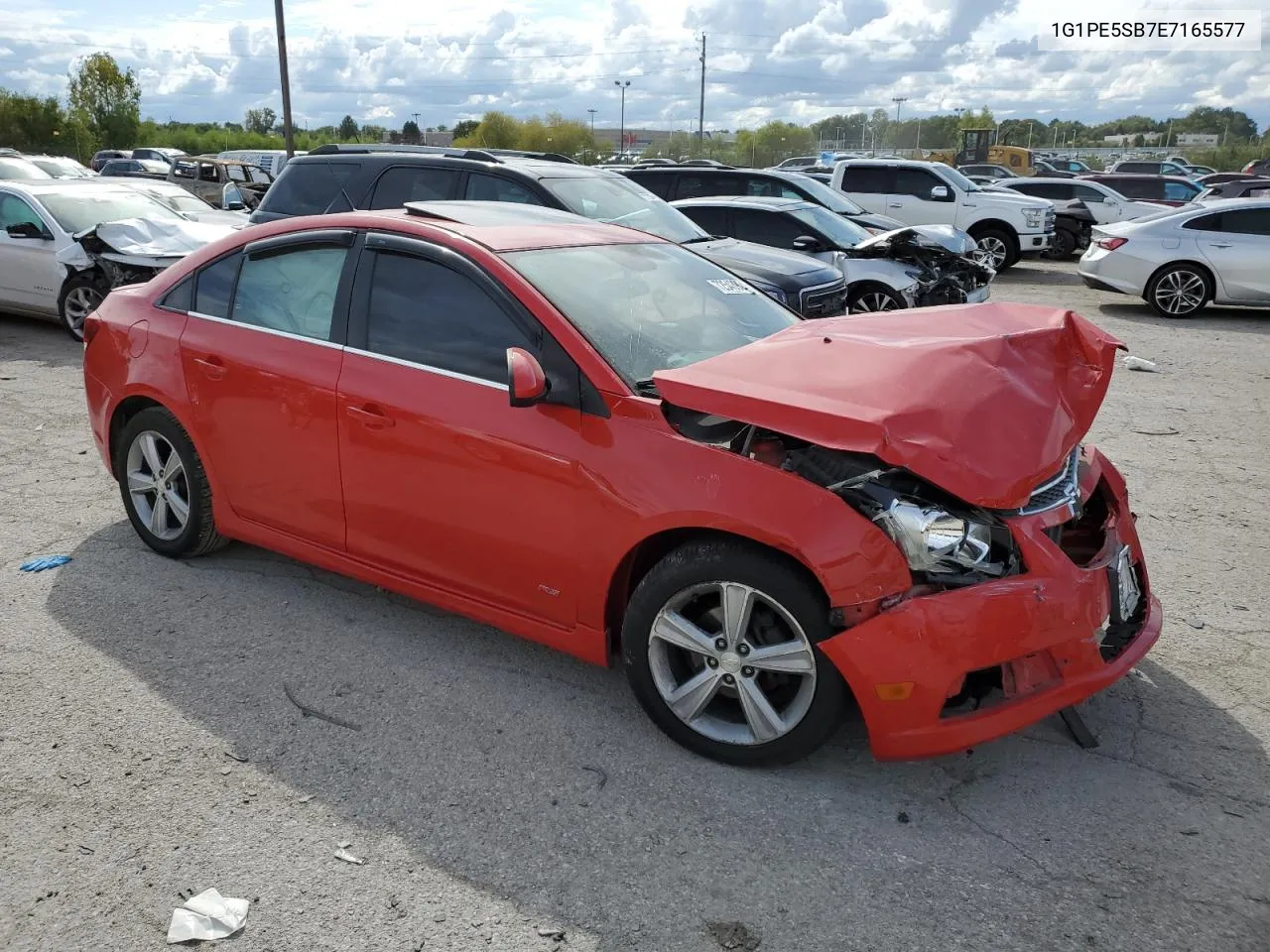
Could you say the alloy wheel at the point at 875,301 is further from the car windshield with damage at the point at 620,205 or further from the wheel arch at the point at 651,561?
the wheel arch at the point at 651,561

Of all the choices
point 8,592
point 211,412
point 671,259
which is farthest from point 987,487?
point 8,592

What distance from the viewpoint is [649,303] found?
397 centimetres

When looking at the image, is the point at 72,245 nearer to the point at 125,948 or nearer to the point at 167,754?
the point at 167,754

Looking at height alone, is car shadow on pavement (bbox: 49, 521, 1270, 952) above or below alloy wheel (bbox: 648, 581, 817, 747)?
below

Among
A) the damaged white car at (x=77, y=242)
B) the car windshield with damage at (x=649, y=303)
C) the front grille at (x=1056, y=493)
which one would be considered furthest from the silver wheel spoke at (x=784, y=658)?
the damaged white car at (x=77, y=242)

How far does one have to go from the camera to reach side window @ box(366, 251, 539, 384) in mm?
3662

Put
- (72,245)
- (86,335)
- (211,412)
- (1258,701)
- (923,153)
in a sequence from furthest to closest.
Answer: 1. (923,153)
2. (72,245)
3. (86,335)
4. (211,412)
5. (1258,701)

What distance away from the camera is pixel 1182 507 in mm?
5863

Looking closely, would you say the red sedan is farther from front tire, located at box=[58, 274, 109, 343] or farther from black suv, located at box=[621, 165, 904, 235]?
black suv, located at box=[621, 165, 904, 235]

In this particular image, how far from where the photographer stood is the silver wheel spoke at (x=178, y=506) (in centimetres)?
474

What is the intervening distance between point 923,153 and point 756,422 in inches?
2114

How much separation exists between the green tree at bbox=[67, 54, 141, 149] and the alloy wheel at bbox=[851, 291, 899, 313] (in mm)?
56022

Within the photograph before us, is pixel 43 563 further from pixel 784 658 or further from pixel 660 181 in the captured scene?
pixel 660 181

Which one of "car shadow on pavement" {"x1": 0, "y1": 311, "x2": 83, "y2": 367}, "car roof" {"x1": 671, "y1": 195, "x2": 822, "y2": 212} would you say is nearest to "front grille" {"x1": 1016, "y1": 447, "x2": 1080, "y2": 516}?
"car roof" {"x1": 671, "y1": 195, "x2": 822, "y2": 212}
